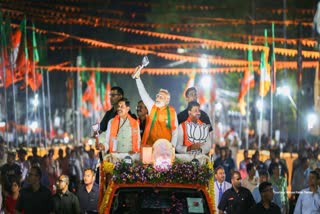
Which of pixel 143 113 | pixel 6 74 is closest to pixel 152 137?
pixel 143 113

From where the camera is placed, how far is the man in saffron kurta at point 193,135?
1357cm

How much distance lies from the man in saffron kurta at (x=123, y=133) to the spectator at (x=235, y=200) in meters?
1.88

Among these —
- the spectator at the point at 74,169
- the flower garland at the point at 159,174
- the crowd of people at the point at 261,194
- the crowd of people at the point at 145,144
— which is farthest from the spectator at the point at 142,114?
the spectator at the point at 74,169

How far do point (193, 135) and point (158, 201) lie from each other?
7.35 ft

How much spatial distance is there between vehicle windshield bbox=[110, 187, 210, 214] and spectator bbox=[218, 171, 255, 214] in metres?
2.80

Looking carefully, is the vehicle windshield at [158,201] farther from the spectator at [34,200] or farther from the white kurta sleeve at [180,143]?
the white kurta sleeve at [180,143]

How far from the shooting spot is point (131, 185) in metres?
11.6

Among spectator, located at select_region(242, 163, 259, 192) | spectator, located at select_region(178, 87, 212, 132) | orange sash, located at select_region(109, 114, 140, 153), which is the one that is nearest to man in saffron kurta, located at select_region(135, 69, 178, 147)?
orange sash, located at select_region(109, 114, 140, 153)

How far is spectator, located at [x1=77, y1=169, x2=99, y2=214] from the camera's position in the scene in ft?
45.7

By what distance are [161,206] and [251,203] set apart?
3281mm

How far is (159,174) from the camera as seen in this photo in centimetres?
1170

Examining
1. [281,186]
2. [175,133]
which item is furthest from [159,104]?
[281,186]

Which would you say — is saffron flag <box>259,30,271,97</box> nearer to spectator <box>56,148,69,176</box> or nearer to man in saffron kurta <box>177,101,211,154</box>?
spectator <box>56,148,69,176</box>

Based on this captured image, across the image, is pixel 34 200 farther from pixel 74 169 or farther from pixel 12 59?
pixel 12 59
